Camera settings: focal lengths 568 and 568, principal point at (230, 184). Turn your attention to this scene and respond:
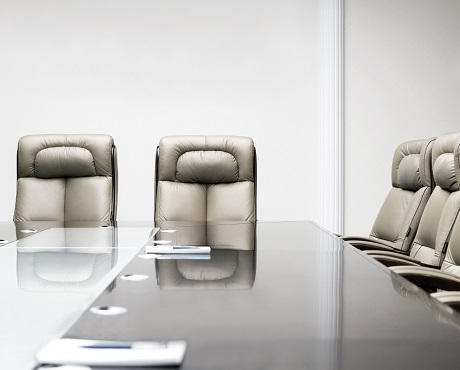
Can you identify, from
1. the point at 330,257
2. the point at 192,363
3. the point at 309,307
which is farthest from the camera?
the point at 330,257

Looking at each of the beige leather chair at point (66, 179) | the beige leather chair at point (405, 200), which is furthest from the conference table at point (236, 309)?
the beige leather chair at point (66, 179)

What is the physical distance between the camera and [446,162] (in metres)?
2.81

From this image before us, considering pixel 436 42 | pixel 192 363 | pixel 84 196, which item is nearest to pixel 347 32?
pixel 436 42

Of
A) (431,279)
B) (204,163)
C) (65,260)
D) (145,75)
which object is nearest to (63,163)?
(204,163)

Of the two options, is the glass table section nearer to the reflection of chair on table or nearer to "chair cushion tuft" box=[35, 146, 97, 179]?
the reflection of chair on table

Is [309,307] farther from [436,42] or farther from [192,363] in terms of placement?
[436,42]

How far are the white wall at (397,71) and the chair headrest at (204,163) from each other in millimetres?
2108

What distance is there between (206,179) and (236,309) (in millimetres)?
2768

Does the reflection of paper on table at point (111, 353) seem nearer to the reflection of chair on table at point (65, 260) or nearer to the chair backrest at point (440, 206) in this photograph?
the reflection of chair on table at point (65, 260)

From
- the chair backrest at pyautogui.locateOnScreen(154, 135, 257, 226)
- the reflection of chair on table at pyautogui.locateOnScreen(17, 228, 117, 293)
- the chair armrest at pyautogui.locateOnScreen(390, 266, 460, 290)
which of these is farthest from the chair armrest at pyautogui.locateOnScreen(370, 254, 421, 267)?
the chair backrest at pyautogui.locateOnScreen(154, 135, 257, 226)

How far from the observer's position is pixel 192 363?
71 cm

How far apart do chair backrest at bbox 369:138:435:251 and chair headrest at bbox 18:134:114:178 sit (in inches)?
73.0

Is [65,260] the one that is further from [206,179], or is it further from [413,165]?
[413,165]

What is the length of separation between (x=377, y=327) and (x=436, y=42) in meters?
5.27
